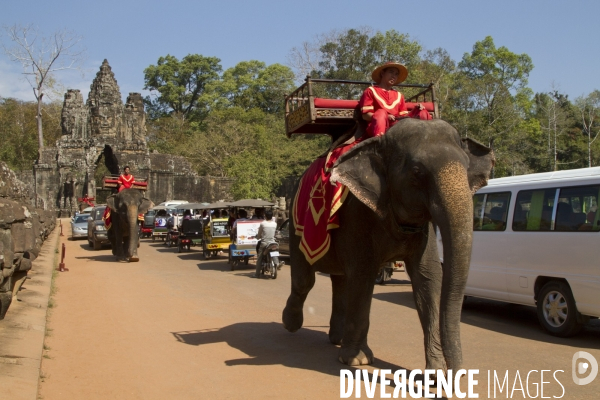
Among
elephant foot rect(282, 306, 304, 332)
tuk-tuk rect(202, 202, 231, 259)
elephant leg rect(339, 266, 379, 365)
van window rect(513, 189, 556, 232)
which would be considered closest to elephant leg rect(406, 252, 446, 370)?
elephant leg rect(339, 266, 379, 365)

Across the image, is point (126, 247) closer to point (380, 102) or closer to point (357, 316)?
point (357, 316)

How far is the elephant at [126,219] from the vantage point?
18312 mm

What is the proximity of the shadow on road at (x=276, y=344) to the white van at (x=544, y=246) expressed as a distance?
316cm

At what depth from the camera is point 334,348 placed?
7.09 metres

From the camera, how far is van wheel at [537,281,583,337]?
8.00 metres

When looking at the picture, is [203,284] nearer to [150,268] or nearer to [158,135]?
[150,268]

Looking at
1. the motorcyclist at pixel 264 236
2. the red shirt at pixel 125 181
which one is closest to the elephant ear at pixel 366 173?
the motorcyclist at pixel 264 236

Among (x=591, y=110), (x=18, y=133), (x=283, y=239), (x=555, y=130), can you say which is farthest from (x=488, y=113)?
(x=18, y=133)

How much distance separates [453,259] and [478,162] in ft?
4.04

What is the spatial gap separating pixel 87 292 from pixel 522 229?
8661 mm

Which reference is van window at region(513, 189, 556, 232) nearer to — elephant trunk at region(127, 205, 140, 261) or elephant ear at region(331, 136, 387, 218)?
elephant ear at region(331, 136, 387, 218)

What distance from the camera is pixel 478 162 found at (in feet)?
17.1

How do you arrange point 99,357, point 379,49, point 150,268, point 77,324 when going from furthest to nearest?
point 379,49
point 150,268
point 77,324
point 99,357

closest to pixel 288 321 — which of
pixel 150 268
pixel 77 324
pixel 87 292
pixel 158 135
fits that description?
pixel 77 324
